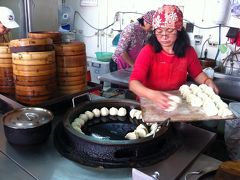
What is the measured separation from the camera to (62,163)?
107cm

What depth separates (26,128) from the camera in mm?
1092

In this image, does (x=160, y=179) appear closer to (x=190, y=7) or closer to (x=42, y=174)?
(x=42, y=174)

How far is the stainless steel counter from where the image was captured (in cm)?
100

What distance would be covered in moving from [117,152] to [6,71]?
91cm

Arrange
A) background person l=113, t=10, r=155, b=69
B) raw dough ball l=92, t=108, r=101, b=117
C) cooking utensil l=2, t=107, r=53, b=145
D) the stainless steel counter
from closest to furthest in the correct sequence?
the stainless steel counter, cooking utensil l=2, t=107, r=53, b=145, raw dough ball l=92, t=108, r=101, b=117, background person l=113, t=10, r=155, b=69

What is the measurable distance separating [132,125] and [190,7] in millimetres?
2418

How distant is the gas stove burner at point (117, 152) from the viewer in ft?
3.44

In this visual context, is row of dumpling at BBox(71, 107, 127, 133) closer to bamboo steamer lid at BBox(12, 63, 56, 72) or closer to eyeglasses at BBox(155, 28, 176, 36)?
bamboo steamer lid at BBox(12, 63, 56, 72)

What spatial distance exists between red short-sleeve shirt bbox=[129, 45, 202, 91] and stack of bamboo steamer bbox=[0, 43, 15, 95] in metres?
0.77

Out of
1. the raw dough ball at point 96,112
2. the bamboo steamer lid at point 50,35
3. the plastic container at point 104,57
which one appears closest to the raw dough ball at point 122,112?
the raw dough ball at point 96,112

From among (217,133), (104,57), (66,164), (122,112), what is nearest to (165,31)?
(122,112)

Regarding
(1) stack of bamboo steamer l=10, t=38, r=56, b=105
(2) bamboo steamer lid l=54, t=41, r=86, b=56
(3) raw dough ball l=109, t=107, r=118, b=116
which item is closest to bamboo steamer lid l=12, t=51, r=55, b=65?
(1) stack of bamboo steamer l=10, t=38, r=56, b=105

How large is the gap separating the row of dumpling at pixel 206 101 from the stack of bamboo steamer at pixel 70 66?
643 mm

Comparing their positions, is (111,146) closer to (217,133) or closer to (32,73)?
(32,73)
